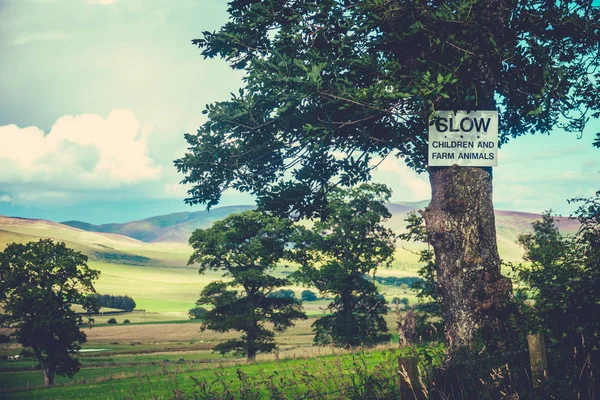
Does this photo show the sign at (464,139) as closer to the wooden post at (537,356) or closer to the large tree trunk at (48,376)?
the wooden post at (537,356)

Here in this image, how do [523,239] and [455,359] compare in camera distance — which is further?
[523,239]

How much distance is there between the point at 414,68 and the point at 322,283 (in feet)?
119

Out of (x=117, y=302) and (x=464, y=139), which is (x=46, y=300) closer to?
(x=464, y=139)

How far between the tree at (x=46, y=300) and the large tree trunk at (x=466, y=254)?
39.2 m

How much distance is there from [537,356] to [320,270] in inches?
1491

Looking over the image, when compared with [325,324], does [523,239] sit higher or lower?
higher

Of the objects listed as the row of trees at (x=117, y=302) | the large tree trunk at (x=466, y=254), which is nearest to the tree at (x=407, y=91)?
the large tree trunk at (x=466, y=254)

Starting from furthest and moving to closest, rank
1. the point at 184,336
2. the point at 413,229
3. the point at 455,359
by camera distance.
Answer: the point at 184,336 → the point at 413,229 → the point at 455,359

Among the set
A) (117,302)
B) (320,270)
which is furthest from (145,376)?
(117,302)

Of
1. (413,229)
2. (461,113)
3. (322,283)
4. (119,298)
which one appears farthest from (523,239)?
(119,298)

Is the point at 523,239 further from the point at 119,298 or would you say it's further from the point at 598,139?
the point at 119,298

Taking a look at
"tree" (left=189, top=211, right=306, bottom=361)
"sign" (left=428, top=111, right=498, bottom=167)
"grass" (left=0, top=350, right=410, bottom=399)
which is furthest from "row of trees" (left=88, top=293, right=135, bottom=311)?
"sign" (left=428, top=111, right=498, bottom=167)

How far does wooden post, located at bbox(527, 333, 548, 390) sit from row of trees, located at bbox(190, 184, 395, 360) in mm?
35831

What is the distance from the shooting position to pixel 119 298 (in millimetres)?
162500
